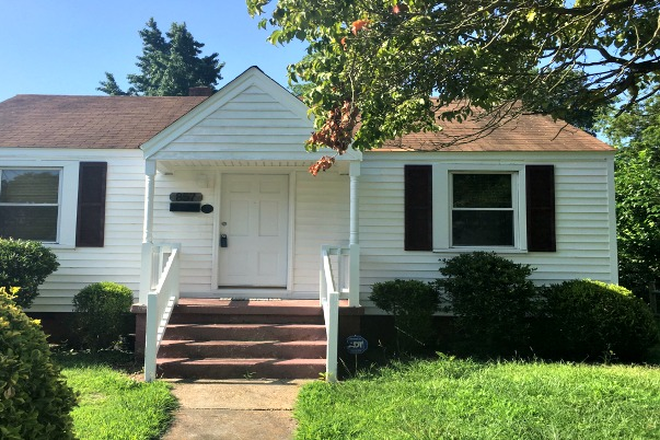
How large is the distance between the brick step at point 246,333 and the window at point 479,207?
227 cm

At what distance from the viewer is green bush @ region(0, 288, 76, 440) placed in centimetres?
216

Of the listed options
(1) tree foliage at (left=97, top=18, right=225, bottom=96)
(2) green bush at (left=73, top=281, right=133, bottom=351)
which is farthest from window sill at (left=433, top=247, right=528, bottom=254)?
(1) tree foliage at (left=97, top=18, right=225, bottom=96)

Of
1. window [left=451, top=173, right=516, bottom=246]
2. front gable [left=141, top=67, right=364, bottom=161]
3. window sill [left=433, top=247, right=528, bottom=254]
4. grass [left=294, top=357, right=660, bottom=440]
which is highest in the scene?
front gable [left=141, top=67, right=364, bottom=161]

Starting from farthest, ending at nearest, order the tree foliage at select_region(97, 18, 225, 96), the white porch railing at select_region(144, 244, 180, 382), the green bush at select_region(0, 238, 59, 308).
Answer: the tree foliage at select_region(97, 18, 225, 96) → the green bush at select_region(0, 238, 59, 308) → the white porch railing at select_region(144, 244, 180, 382)

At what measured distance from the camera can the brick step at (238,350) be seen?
5961 mm

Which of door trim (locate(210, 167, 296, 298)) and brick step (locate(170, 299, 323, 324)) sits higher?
door trim (locate(210, 167, 296, 298))

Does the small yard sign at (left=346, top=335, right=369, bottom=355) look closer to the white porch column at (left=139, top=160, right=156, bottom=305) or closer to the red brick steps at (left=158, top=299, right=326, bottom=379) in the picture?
the red brick steps at (left=158, top=299, right=326, bottom=379)

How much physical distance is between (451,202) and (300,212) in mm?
2487

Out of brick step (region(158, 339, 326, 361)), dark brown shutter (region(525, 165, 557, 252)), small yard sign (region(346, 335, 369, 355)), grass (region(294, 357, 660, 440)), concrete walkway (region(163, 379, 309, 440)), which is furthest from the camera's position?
dark brown shutter (region(525, 165, 557, 252))

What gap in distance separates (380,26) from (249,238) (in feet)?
15.1

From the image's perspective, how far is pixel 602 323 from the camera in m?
6.33

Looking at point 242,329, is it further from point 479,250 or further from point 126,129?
point 126,129

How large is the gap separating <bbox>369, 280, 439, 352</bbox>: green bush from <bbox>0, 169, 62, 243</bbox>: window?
17.9 feet

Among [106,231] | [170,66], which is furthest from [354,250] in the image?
[170,66]
